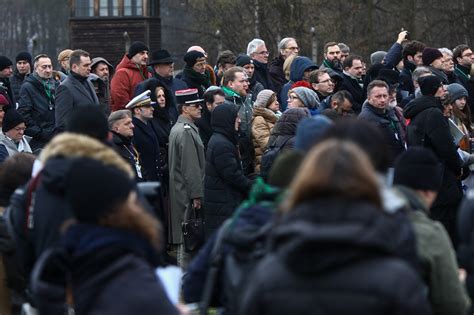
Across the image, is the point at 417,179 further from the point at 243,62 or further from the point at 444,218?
the point at 243,62

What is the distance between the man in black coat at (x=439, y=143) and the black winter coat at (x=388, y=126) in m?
0.29

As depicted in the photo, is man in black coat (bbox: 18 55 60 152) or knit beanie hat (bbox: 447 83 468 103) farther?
man in black coat (bbox: 18 55 60 152)

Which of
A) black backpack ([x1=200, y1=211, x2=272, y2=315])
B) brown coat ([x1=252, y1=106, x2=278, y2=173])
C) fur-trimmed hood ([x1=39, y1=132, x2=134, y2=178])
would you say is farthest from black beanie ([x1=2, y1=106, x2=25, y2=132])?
black backpack ([x1=200, y1=211, x2=272, y2=315])

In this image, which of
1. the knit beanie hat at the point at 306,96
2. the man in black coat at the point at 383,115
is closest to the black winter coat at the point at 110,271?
the man in black coat at the point at 383,115

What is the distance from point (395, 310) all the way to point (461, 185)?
8202 mm

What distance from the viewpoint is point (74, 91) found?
13070 millimetres

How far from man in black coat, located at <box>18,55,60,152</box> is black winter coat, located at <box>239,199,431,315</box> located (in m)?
10.0

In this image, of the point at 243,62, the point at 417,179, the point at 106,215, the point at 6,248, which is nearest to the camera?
the point at 106,215

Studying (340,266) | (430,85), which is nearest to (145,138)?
(430,85)

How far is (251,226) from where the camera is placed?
Result: 5.64 meters

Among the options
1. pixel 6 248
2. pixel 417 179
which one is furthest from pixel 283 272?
pixel 6 248

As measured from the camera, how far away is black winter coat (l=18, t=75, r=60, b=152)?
14.2m

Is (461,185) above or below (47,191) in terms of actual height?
below

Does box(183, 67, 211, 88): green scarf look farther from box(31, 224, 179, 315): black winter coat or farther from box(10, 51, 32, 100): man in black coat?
box(31, 224, 179, 315): black winter coat
